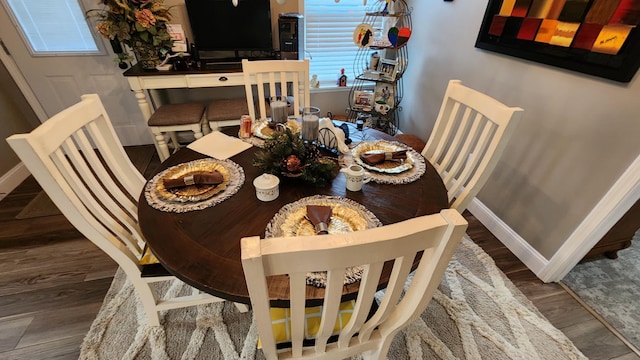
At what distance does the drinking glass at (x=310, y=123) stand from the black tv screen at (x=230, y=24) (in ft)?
5.35

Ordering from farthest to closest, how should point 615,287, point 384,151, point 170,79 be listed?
point 170,79 < point 615,287 < point 384,151

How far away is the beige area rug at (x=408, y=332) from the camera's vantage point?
1249mm

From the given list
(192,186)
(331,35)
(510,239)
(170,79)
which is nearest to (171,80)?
(170,79)

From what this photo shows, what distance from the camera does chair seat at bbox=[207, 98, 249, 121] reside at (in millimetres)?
2285

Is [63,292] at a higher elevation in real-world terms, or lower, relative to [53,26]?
lower

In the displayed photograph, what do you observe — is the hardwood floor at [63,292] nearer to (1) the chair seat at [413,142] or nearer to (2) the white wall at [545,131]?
(2) the white wall at [545,131]

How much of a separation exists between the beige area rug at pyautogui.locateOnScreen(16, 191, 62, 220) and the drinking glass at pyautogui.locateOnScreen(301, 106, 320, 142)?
214 cm

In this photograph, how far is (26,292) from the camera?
1.49 meters

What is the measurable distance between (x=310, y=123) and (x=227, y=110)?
4.57 ft

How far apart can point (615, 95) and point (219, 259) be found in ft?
6.09

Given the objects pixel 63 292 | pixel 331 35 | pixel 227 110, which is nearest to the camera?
pixel 63 292

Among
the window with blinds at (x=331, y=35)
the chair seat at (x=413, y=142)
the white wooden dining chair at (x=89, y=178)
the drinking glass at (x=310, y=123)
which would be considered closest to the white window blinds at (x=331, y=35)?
the window with blinds at (x=331, y=35)

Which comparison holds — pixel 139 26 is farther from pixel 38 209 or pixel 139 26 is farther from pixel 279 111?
pixel 38 209

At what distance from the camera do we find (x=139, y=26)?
1990 millimetres
